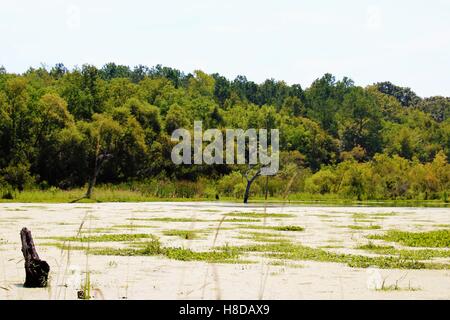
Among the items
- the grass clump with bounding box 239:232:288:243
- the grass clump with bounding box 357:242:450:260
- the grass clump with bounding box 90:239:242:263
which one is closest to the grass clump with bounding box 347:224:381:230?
the grass clump with bounding box 239:232:288:243

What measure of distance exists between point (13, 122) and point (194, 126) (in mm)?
18078

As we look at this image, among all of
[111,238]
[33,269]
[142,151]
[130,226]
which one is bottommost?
[130,226]

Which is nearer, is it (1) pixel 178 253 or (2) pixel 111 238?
(1) pixel 178 253

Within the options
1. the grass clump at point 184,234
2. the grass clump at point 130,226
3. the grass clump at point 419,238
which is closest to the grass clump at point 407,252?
the grass clump at point 419,238

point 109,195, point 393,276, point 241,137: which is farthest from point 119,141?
point 393,276

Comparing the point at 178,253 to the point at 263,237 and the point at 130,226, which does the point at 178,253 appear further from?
the point at 130,226

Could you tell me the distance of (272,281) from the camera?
11.1m

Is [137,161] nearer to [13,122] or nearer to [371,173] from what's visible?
[13,122]

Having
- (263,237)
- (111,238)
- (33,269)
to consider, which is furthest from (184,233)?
(33,269)

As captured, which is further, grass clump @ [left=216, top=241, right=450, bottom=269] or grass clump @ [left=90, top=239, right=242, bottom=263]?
grass clump @ [left=90, top=239, right=242, bottom=263]

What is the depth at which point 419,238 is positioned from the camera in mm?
19000

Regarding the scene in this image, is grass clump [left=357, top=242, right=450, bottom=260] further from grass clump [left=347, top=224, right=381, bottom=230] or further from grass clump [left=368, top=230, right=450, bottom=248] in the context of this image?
grass clump [left=347, top=224, right=381, bottom=230]

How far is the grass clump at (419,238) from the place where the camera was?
1766cm

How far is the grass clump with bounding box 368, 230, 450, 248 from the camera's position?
17658mm
